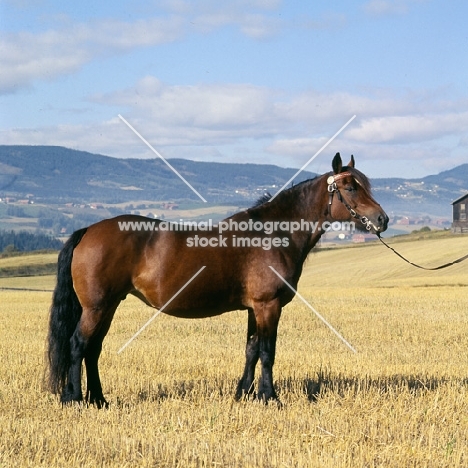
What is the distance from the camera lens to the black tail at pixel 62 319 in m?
8.94

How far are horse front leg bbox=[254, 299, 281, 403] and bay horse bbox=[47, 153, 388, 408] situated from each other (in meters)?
0.01

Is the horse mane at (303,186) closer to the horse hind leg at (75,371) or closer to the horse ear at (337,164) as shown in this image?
the horse ear at (337,164)

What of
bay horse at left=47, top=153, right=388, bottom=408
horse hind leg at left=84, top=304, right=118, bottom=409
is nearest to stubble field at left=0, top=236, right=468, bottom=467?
horse hind leg at left=84, top=304, right=118, bottom=409

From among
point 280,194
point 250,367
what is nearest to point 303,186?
point 280,194

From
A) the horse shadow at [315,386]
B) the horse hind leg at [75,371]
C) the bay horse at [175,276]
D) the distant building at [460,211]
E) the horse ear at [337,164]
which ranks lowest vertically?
the horse shadow at [315,386]

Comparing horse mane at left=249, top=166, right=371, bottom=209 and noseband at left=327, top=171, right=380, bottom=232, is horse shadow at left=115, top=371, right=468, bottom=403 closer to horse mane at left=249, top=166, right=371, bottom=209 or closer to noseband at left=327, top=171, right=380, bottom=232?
noseband at left=327, top=171, right=380, bottom=232

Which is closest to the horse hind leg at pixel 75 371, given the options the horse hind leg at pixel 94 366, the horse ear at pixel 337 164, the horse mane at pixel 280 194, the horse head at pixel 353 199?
the horse hind leg at pixel 94 366

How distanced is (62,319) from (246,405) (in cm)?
250

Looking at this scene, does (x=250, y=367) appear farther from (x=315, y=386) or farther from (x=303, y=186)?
(x=303, y=186)

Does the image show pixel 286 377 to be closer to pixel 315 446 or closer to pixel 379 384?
pixel 379 384

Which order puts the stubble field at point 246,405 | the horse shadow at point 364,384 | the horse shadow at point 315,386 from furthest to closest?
the horse shadow at point 364,384 < the horse shadow at point 315,386 < the stubble field at point 246,405

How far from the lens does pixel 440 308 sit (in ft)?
77.4

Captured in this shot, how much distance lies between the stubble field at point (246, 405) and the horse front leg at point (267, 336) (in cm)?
35

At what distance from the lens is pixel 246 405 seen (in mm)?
8594
